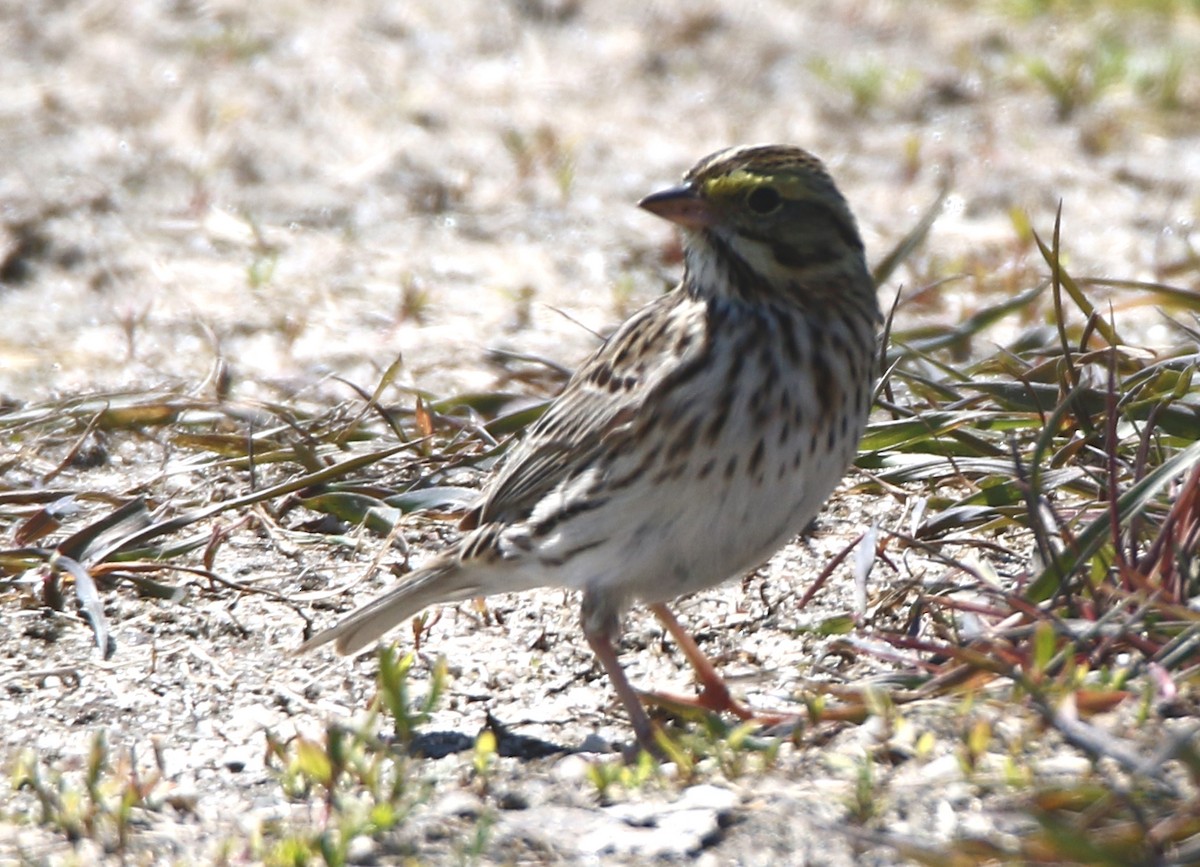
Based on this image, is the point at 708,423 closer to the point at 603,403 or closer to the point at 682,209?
the point at 603,403

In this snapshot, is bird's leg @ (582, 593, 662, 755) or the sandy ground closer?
bird's leg @ (582, 593, 662, 755)

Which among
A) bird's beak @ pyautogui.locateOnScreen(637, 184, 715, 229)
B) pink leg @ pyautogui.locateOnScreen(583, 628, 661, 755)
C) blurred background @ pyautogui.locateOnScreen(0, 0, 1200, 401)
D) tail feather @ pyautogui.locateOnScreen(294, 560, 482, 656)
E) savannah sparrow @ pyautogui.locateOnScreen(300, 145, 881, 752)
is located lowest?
pink leg @ pyautogui.locateOnScreen(583, 628, 661, 755)

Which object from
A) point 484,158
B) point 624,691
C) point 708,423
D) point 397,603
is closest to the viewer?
point 708,423

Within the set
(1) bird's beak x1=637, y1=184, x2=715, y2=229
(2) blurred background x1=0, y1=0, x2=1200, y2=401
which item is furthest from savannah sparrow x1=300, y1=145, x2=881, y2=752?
(2) blurred background x1=0, y1=0, x2=1200, y2=401

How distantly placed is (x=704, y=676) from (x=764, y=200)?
113 centimetres

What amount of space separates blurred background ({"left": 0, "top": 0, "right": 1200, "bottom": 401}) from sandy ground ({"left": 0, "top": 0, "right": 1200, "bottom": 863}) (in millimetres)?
20

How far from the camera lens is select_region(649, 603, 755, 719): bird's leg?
4320mm

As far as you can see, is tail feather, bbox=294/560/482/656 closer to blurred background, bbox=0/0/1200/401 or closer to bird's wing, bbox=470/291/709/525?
bird's wing, bbox=470/291/709/525

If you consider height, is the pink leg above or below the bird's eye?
below

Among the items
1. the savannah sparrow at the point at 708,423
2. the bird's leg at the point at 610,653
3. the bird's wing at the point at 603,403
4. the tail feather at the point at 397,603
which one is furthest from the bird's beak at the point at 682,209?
the tail feather at the point at 397,603

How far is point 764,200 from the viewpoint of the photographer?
14.6 ft

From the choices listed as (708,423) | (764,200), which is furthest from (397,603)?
(764,200)

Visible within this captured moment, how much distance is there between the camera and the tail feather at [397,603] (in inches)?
184

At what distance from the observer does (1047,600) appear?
13.9ft
